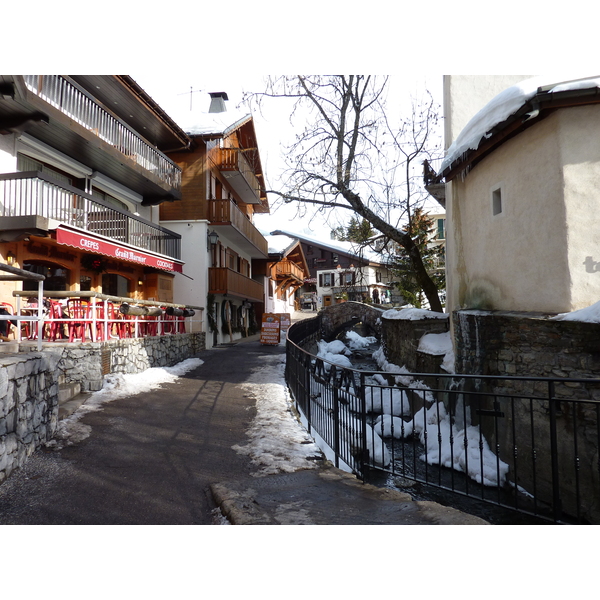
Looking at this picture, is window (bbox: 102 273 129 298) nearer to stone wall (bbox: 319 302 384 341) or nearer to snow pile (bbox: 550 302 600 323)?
stone wall (bbox: 319 302 384 341)

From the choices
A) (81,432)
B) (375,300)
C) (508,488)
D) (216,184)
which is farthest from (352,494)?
(375,300)

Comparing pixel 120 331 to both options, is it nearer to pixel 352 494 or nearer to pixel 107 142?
pixel 107 142

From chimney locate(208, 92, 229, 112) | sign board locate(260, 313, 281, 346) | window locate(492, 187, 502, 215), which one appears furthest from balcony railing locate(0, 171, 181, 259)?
chimney locate(208, 92, 229, 112)

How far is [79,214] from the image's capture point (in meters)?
11.0

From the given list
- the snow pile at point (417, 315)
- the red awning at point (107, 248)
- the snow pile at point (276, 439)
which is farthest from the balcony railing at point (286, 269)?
the snow pile at point (276, 439)

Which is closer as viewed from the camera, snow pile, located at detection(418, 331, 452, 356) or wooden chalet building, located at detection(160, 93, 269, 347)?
snow pile, located at detection(418, 331, 452, 356)

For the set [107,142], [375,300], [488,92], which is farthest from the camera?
[375,300]

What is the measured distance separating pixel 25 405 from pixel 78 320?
392cm

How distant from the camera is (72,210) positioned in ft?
34.5

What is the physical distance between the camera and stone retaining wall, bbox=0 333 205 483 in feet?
13.3

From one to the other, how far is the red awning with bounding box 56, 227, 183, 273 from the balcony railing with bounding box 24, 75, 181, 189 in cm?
283

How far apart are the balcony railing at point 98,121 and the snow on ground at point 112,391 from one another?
6.15 m

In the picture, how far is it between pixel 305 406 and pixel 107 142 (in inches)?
367

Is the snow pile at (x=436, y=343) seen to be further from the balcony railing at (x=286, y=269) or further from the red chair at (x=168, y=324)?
the balcony railing at (x=286, y=269)
